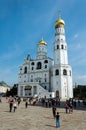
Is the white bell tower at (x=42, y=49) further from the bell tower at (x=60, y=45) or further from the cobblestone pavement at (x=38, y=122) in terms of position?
the cobblestone pavement at (x=38, y=122)

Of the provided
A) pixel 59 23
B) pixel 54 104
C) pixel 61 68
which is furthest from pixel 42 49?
pixel 54 104

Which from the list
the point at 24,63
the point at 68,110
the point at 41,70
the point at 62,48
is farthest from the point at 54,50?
the point at 68,110

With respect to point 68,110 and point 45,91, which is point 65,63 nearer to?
point 45,91

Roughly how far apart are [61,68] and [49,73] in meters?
7.16

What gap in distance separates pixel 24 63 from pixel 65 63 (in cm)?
1893

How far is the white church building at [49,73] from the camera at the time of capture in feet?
217

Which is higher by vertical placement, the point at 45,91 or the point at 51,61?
the point at 51,61

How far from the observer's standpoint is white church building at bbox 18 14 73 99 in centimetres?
6599

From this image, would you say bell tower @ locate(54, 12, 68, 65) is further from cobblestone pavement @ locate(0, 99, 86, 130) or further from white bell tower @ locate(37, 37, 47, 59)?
cobblestone pavement @ locate(0, 99, 86, 130)

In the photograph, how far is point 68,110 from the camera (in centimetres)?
2552

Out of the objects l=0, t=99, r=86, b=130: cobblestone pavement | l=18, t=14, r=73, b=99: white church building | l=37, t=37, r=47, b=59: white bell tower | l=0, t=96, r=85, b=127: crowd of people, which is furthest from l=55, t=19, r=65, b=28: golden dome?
l=0, t=99, r=86, b=130: cobblestone pavement

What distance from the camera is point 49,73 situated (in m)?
71.8

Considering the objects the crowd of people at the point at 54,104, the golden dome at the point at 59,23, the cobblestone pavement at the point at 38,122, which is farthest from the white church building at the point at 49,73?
the cobblestone pavement at the point at 38,122

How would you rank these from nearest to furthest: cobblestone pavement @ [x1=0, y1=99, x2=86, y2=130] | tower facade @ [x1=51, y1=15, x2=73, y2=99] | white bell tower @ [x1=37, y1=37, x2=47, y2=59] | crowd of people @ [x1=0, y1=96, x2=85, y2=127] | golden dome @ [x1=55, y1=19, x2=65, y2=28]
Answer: cobblestone pavement @ [x1=0, y1=99, x2=86, y2=130]
crowd of people @ [x1=0, y1=96, x2=85, y2=127]
tower facade @ [x1=51, y1=15, x2=73, y2=99]
golden dome @ [x1=55, y1=19, x2=65, y2=28]
white bell tower @ [x1=37, y1=37, x2=47, y2=59]
